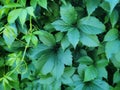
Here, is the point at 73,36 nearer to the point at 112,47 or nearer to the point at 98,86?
the point at 112,47

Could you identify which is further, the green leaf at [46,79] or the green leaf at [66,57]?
the green leaf at [46,79]

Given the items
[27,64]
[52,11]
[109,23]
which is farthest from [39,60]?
[109,23]

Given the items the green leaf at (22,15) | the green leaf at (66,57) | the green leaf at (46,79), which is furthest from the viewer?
the green leaf at (46,79)

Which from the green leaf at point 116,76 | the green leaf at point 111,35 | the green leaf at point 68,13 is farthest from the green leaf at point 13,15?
the green leaf at point 116,76

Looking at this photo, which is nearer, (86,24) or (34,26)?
(86,24)

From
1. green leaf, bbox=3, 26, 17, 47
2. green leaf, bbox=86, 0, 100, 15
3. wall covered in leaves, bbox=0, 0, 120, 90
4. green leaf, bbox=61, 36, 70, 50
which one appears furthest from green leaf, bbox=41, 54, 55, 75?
green leaf, bbox=86, 0, 100, 15

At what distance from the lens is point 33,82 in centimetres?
165

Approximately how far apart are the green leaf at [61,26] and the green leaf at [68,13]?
2 centimetres

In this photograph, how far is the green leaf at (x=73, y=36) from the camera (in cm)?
134

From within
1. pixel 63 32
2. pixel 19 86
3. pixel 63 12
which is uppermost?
pixel 63 12

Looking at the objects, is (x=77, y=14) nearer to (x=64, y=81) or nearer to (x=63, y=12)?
(x=63, y=12)

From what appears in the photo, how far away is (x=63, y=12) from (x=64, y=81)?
388 millimetres

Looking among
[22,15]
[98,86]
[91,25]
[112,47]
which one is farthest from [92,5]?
[98,86]

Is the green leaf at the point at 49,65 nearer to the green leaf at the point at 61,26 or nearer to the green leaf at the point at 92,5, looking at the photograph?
the green leaf at the point at 61,26
